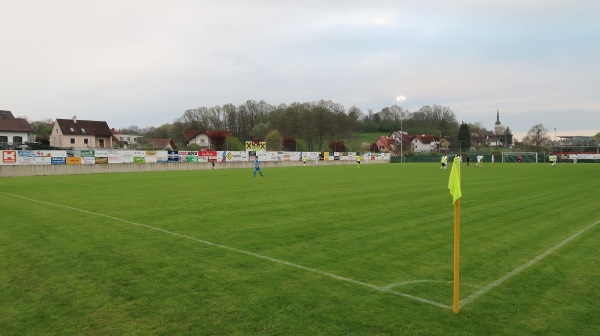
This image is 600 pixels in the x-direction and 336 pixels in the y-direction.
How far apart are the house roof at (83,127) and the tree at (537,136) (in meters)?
106

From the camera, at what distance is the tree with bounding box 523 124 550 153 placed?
376ft

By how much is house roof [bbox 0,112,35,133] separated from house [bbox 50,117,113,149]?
13.5ft

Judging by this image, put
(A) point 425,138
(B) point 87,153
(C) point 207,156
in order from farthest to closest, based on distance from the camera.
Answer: (A) point 425,138 → (C) point 207,156 → (B) point 87,153

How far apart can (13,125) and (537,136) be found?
400 ft

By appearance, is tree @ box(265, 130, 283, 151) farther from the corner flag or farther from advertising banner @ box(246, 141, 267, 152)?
the corner flag

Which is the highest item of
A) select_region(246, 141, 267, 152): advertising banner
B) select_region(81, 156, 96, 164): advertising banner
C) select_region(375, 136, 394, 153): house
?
select_region(375, 136, 394, 153): house

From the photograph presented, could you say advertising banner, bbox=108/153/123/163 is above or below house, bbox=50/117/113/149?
below

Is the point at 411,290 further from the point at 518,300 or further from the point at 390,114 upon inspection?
the point at 390,114

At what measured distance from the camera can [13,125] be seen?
68.0 metres

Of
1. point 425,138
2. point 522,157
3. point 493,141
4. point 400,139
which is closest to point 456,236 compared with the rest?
point 522,157

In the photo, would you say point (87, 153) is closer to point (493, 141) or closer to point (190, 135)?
point (190, 135)

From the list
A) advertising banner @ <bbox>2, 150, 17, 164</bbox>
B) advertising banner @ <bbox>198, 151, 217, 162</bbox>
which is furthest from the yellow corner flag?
advertising banner @ <bbox>198, 151, 217, 162</bbox>

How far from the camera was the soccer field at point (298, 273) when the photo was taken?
480 centimetres

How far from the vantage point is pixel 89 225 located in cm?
1128
